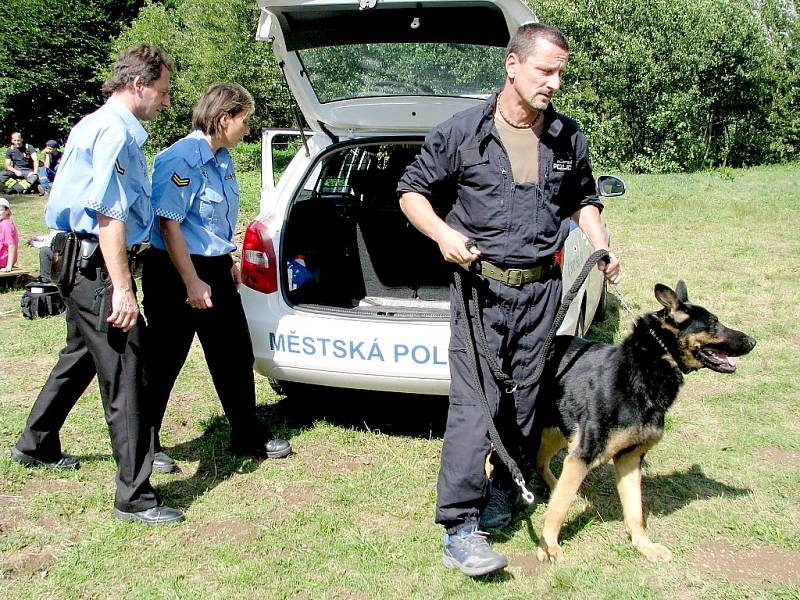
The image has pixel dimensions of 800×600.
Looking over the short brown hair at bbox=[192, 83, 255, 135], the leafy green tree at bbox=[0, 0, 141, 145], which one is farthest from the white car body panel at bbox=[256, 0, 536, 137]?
the leafy green tree at bbox=[0, 0, 141, 145]

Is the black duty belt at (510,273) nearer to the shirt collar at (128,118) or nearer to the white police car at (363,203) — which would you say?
the white police car at (363,203)

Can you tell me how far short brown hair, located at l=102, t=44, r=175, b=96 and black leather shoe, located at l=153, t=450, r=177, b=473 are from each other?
1.85 m

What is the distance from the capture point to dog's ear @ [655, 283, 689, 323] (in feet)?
9.95

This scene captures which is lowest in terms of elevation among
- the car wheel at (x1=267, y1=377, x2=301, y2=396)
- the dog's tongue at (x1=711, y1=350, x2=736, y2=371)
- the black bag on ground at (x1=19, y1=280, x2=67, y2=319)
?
the black bag on ground at (x1=19, y1=280, x2=67, y2=319)

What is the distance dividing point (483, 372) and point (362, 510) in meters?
1.01

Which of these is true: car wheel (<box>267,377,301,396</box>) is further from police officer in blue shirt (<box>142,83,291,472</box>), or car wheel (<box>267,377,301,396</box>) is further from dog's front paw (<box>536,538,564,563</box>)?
dog's front paw (<box>536,538,564,563</box>)

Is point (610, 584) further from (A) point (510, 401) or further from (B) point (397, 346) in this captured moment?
(B) point (397, 346)

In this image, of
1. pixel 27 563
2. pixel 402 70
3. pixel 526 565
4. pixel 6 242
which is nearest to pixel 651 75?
pixel 6 242

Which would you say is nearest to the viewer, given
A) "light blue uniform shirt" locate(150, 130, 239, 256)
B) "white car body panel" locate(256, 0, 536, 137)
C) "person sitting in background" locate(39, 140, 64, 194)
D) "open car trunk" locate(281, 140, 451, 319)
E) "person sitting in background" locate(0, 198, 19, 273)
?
"light blue uniform shirt" locate(150, 130, 239, 256)

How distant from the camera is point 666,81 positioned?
21.4m

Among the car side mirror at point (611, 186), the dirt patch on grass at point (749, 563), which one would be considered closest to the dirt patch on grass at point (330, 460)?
the dirt patch on grass at point (749, 563)

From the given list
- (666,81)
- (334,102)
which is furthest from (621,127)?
(334,102)

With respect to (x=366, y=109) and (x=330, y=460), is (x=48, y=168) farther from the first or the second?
(x=330, y=460)

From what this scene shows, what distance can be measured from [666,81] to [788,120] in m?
5.53
